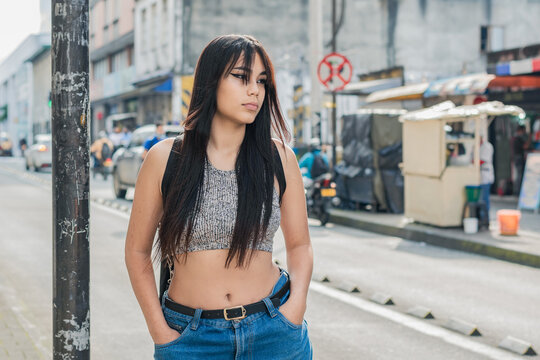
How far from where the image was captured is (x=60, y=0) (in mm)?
3221

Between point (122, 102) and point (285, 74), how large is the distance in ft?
49.4

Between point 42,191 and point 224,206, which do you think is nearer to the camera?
point 224,206

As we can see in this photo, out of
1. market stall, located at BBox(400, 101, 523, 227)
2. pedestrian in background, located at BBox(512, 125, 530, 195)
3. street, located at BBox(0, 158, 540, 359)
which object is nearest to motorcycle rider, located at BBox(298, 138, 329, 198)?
market stall, located at BBox(400, 101, 523, 227)

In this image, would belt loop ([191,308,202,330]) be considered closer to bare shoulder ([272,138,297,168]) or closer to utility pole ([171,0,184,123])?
bare shoulder ([272,138,297,168])

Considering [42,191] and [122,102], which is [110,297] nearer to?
[42,191]

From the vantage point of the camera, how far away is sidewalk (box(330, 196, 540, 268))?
1215 centimetres

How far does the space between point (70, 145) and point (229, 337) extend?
0.96m

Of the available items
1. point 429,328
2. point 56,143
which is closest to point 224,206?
point 56,143

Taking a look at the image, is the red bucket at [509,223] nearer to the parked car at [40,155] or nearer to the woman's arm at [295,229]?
the woman's arm at [295,229]

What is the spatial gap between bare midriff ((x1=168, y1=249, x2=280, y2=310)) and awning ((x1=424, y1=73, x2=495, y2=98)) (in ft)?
54.9

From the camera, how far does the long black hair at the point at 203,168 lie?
2.76 meters

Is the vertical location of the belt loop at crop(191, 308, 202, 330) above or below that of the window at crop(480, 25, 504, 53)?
below

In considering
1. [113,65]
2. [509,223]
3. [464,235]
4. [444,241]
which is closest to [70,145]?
[444,241]

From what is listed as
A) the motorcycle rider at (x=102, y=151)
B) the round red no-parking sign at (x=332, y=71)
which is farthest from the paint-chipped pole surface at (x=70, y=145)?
the motorcycle rider at (x=102, y=151)
